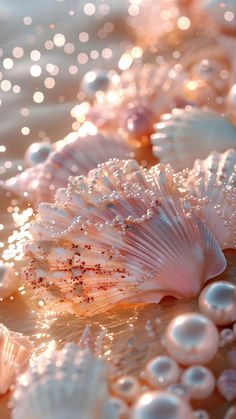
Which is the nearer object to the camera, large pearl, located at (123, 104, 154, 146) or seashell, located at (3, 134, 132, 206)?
seashell, located at (3, 134, 132, 206)

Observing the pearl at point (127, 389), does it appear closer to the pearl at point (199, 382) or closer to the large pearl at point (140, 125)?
the pearl at point (199, 382)

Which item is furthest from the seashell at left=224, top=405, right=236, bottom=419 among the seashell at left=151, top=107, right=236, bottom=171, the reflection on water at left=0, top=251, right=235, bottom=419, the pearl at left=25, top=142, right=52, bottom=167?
the pearl at left=25, top=142, right=52, bottom=167

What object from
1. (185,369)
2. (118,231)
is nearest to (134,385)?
(185,369)

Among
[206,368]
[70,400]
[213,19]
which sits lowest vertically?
[206,368]

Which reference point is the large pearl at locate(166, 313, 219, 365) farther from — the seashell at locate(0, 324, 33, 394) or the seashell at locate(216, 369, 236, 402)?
the seashell at locate(0, 324, 33, 394)

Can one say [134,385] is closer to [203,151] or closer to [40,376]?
[40,376]

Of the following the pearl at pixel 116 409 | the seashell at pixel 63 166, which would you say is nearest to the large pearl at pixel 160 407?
the pearl at pixel 116 409
